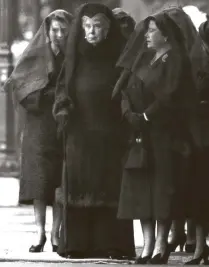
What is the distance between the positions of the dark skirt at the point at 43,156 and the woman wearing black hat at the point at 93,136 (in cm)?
45

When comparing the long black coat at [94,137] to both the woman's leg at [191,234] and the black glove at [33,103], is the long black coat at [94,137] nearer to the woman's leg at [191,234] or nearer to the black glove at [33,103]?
the black glove at [33,103]

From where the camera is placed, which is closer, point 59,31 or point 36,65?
point 59,31

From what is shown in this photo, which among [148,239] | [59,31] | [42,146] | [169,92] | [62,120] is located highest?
Result: [59,31]

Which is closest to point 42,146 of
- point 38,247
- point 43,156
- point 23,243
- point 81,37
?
point 43,156

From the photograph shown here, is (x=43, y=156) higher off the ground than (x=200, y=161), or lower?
lower

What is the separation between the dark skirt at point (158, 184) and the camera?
12.0 m

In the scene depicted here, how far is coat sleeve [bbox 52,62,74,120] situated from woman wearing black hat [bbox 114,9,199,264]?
553mm

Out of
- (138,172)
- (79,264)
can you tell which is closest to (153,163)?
(138,172)

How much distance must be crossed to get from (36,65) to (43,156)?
765mm

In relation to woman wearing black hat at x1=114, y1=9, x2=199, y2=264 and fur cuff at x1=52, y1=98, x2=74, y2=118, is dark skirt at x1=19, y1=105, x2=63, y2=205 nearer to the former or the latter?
fur cuff at x1=52, y1=98, x2=74, y2=118

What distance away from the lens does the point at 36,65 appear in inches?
522

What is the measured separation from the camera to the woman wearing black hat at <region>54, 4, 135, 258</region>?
12.5 m

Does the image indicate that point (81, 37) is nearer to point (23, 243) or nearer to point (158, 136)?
point (158, 136)

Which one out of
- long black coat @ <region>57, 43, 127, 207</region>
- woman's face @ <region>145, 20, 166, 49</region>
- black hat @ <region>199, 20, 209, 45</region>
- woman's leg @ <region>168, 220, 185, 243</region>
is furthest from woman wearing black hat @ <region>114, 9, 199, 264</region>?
woman's leg @ <region>168, 220, 185, 243</region>
